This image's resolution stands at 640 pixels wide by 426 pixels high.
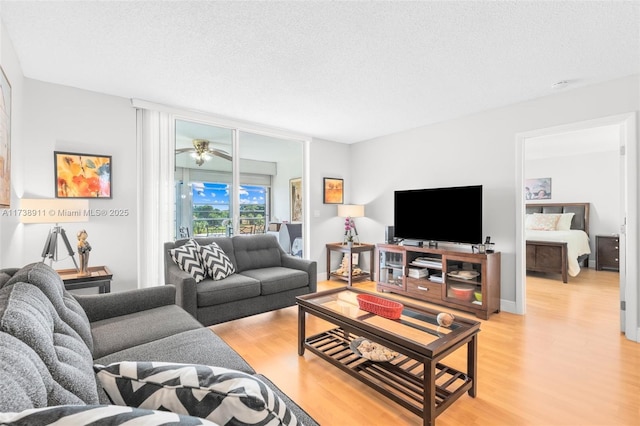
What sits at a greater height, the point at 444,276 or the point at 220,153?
the point at 220,153

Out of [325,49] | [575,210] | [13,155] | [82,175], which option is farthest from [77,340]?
[575,210]

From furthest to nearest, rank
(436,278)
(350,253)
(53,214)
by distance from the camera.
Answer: (350,253) → (436,278) → (53,214)

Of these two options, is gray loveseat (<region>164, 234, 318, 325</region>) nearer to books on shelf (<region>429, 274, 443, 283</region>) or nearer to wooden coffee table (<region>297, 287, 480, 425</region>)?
wooden coffee table (<region>297, 287, 480, 425</region>)

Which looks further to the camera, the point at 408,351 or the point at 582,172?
the point at 582,172

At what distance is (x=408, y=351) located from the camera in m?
1.67

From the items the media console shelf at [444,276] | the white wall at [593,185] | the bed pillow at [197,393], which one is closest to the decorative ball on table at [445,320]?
the bed pillow at [197,393]

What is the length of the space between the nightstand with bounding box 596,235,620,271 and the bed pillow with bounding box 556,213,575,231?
0.49m

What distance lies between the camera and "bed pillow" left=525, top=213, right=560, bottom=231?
240 inches

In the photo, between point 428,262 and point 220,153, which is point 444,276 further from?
point 220,153

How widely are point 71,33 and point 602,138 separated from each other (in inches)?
285

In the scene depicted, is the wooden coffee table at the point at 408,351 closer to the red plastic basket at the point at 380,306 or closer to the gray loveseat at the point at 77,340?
the red plastic basket at the point at 380,306

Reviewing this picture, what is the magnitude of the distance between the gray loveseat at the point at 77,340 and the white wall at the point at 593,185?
7343mm

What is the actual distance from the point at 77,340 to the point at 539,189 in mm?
8077

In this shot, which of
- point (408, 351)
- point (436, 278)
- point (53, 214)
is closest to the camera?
point (408, 351)
